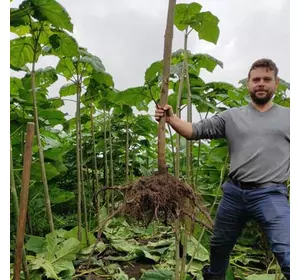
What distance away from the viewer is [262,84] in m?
2.29

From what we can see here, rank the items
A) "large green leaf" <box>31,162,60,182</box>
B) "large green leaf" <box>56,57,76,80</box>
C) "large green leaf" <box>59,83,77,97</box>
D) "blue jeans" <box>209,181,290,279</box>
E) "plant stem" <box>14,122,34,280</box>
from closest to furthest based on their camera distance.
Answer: "plant stem" <box>14,122,34,280</box>
"blue jeans" <box>209,181,290,279</box>
"large green leaf" <box>31,162,60,182</box>
"large green leaf" <box>56,57,76,80</box>
"large green leaf" <box>59,83,77,97</box>

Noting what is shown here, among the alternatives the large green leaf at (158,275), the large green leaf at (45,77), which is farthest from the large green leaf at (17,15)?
the large green leaf at (158,275)

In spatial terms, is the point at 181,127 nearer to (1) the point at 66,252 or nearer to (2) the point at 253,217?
(2) the point at 253,217

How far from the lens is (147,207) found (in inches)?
87.1

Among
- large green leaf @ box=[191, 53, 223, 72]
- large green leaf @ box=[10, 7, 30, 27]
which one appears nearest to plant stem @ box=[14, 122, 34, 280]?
large green leaf @ box=[10, 7, 30, 27]

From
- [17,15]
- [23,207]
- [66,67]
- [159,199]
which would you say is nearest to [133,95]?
[66,67]

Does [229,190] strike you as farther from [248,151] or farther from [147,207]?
[147,207]

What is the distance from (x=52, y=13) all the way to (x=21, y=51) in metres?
0.57

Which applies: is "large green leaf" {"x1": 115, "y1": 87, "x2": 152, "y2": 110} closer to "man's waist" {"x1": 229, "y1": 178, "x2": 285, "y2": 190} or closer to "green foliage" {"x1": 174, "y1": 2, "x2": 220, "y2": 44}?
"green foliage" {"x1": 174, "y1": 2, "x2": 220, "y2": 44}

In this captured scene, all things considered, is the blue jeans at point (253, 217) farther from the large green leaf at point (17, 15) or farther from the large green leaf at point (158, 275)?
the large green leaf at point (17, 15)

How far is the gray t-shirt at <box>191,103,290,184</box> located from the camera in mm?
2205

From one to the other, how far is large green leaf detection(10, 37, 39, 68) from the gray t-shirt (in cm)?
151

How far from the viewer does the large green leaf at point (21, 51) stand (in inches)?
112

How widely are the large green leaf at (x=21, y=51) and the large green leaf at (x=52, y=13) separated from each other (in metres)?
0.42
